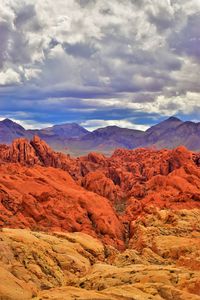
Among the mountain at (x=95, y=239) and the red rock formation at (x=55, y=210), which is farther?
the red rock formation at (x=55, y=210)

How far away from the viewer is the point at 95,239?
289 feet

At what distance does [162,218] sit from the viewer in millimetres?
112312

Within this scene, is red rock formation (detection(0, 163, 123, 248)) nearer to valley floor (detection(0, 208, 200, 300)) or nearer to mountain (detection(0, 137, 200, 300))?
mountain (detection(0, 137, 200, 300))

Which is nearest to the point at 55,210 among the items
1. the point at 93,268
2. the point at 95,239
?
the point at 95,239

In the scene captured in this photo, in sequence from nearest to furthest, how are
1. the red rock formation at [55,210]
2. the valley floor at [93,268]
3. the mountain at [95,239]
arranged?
1. the valley floor at [93,268]
2. the mountain at [95,239]
3. the red rock formation at [55,210]

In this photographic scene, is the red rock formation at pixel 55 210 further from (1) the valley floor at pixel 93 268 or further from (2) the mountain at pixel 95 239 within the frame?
(1) the valley floor at pixel 93 268

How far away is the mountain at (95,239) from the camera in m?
45.5

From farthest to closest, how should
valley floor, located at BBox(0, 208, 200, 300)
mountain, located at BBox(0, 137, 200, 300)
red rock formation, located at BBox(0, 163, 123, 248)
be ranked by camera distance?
red rock formation, located at BBox(0, 163, 123, 248) < mountain, located at BBox(0, 137, 200, 300) < valley floor, located at BBox(0, 208, 200, 300)

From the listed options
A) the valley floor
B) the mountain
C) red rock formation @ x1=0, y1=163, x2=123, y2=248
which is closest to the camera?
the valley floor

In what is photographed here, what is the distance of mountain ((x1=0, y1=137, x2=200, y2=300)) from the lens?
149ft

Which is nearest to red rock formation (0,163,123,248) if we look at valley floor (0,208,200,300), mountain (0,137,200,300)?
mountain (0,137,200,300)

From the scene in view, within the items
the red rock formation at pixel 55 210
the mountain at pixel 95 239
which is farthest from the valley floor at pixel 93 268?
the red rock formation at pixel 55 210

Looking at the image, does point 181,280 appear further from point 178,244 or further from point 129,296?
point 178,244

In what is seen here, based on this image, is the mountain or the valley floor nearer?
the valley floor
